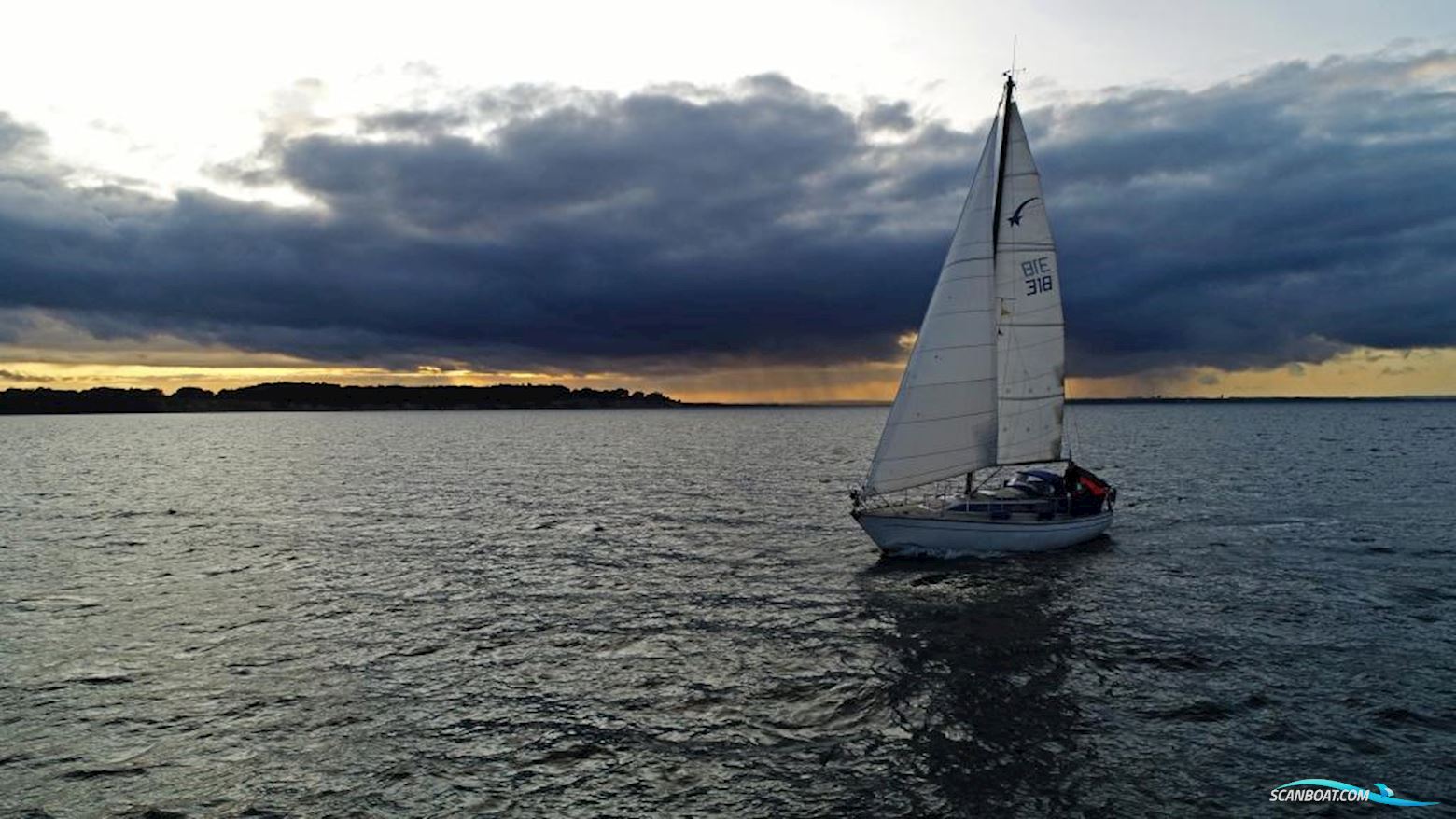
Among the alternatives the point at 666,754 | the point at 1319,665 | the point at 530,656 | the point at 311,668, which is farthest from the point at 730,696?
the point at 1319,665

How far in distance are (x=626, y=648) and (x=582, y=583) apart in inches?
326

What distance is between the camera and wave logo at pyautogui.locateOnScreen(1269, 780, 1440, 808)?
1365cm

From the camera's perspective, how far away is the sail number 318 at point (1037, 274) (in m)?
32.8

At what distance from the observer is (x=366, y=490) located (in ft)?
205

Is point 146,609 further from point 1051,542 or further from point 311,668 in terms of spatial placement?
point 1051,542

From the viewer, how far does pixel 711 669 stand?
2025 centimetres

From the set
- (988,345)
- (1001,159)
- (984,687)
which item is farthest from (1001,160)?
(984,687)

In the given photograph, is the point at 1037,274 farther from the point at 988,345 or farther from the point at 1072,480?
the point at 1072,480

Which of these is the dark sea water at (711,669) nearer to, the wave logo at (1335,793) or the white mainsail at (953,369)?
the wave logo at (1335,793)

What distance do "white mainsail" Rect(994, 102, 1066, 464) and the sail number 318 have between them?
0.04 meters

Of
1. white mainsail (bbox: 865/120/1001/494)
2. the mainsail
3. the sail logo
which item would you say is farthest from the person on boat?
the sail logo

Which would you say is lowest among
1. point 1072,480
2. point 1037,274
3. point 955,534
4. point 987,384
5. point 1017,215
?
point 955,534

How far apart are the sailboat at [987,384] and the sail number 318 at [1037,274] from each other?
0.04 metres

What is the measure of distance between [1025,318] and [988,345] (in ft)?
10.1
